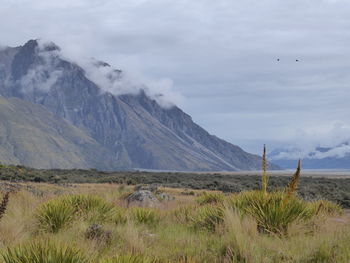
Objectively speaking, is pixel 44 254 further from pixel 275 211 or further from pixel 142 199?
pixel 142 199

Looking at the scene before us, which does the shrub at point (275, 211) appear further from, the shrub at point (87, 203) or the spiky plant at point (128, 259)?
the spiky plant at point (128, 259)

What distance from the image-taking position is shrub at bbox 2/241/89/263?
21.0 feet

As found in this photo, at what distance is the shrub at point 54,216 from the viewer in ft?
35.7

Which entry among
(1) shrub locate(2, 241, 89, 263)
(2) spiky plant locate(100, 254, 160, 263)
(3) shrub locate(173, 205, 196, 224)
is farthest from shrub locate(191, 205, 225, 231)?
(2) spiky plant locate(100, 254, 160, 263)

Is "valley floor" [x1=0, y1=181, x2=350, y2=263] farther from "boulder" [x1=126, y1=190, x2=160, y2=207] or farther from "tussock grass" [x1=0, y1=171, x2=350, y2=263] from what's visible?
"boulder" [x1=126, y1=190, x2=160, y2=207]

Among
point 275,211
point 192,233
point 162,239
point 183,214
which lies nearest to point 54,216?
point 162,239

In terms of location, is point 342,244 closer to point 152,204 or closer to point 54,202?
point 54,202

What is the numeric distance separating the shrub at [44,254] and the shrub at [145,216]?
605 centimetres

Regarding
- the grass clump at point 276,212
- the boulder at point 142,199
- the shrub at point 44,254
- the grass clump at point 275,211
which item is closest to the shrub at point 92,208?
the grass clump at point 275,211

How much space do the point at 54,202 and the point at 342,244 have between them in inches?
248

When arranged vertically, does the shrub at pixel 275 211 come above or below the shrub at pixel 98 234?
above

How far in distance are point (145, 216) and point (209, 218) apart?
2.08 metres

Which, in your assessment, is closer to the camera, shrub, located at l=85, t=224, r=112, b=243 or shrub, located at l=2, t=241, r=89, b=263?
shrub, located at l=2, t=241, r=89, b=263

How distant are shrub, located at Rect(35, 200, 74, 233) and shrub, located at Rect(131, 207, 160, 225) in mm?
1999
